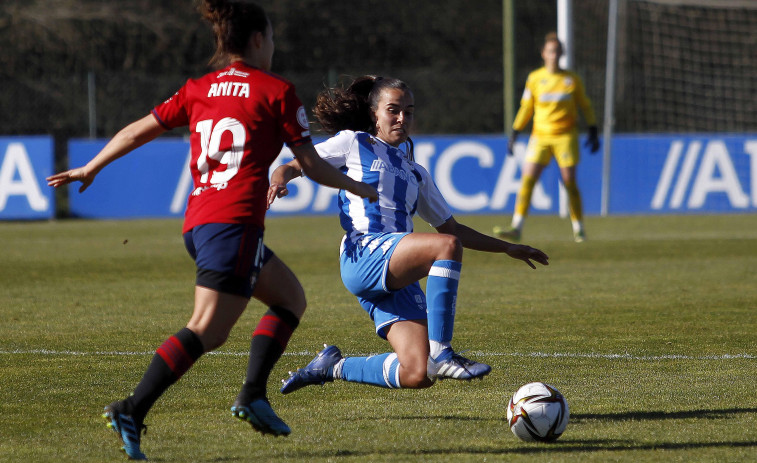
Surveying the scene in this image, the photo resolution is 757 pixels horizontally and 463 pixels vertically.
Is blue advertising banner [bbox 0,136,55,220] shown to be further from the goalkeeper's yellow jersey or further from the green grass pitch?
the goalkeeper's yellow jersey

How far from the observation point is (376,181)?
523 cm

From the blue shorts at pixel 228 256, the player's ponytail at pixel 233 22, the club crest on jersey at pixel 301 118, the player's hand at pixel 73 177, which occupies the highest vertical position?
the player's ponytail at pixel 233 22

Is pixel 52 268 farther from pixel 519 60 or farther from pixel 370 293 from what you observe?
pixel 519 60

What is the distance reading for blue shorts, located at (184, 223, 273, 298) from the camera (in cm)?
408

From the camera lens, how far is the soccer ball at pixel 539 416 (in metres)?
4.39

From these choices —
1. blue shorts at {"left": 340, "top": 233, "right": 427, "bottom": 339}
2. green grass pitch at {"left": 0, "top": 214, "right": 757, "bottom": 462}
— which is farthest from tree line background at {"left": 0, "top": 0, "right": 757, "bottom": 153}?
blue shorts at {"left": 340, "top": 233, "right": 427, "bottom": 339}

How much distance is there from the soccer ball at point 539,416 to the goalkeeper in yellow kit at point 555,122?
912cm

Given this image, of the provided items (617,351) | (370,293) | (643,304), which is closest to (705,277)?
(643,304)

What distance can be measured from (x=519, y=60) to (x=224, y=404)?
2601cm

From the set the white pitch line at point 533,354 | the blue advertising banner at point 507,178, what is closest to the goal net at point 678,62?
the blue advertising banner at point 507,178

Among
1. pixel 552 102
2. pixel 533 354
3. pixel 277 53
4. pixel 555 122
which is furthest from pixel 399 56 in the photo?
pixel 533 354

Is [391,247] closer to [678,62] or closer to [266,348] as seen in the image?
[266,348]

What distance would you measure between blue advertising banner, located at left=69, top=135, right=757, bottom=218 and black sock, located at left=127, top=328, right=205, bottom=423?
13.8 metres

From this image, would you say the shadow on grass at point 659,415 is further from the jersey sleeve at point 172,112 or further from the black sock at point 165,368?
the jersey sleeve at point 172,112
